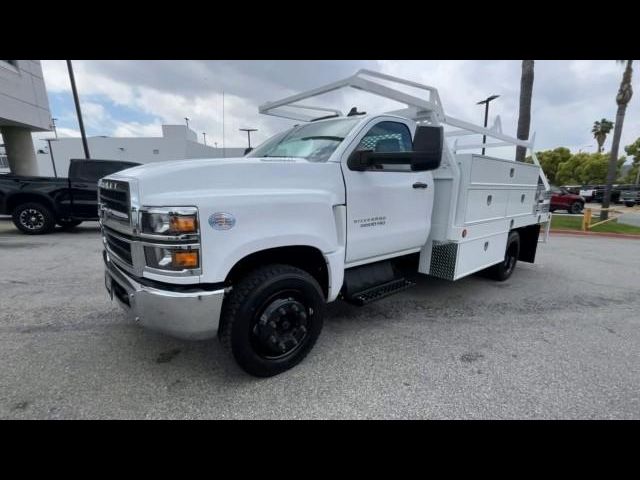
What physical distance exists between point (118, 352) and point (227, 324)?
4.53 ft

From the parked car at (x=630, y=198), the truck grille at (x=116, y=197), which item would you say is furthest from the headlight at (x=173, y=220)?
the parked car at (x=630, y=198)

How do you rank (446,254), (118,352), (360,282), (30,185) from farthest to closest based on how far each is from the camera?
(30,185), (446,254), (360,282), (118,352)

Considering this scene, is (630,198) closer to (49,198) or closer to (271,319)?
(271,319)

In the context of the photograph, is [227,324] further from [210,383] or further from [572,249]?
[572,249]

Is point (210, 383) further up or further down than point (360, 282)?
further down

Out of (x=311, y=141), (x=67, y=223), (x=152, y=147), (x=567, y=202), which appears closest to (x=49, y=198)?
(x=67, y=223)

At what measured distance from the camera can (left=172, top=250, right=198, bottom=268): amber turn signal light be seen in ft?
6.57

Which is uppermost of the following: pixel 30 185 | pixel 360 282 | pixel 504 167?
pixel 504 167

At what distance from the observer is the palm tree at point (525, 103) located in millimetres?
11234

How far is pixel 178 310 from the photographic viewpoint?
2.04 meters

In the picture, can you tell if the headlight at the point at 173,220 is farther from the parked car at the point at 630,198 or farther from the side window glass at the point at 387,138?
the parked car at the point at 630,198

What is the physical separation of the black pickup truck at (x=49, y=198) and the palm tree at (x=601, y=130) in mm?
66594
